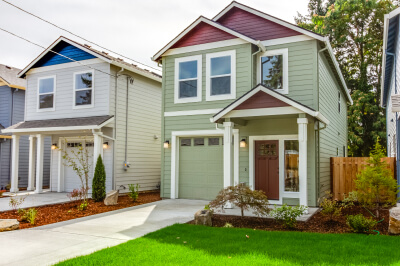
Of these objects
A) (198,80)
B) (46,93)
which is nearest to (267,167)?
(198,80)

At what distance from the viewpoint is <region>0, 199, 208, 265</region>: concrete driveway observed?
562 cm

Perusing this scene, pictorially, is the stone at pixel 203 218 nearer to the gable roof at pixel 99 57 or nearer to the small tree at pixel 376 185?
the small tree at pixel 376 185

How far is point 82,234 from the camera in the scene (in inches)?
277

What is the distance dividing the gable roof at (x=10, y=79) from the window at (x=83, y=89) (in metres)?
4.73

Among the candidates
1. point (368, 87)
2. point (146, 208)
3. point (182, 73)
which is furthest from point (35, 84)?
point (368, 87)

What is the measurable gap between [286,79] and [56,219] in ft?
25.3

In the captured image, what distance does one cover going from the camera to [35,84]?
15.4m

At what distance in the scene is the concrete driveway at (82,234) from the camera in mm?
5625

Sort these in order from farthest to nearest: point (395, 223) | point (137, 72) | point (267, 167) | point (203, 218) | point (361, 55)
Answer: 1. point (361, 55)
2. point (137, 72)
3. point (267, 167)
4. point (203, 218)
5. point (395, 223)

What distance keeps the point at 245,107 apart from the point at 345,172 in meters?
4.83

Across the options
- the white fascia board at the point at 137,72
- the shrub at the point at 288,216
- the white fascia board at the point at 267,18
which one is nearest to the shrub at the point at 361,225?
the shrub at the point at 288,216

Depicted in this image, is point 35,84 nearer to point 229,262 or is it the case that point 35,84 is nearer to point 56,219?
point 56,219

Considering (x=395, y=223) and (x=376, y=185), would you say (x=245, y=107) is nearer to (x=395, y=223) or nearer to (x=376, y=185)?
(x=376, y=185)

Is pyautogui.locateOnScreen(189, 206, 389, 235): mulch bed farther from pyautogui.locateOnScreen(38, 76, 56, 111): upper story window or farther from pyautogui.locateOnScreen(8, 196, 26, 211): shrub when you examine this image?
pyautogui.locateOnScreen(38, 76, 56, 111): upper story window
